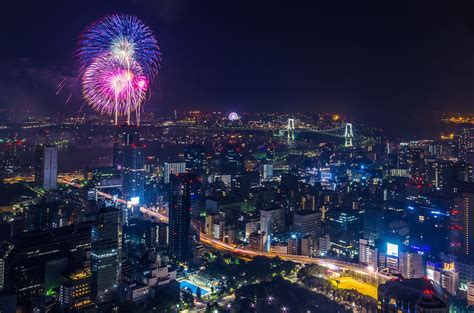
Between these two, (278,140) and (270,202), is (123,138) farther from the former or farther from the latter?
(278,140)

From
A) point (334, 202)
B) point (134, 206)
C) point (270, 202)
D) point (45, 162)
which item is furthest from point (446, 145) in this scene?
point (45, 162)

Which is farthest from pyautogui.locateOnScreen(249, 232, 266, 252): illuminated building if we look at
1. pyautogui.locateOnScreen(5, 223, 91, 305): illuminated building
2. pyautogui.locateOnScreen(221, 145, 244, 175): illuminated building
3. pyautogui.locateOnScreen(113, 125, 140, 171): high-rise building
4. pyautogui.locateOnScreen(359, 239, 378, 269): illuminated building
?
pyautogui.locateOnScreen(221, 145, 244, 175): illuminated building

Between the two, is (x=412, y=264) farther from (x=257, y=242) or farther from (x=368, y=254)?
(x=257, y=242)

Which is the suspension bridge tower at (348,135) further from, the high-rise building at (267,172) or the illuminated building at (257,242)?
the illuminated building at (257,242)

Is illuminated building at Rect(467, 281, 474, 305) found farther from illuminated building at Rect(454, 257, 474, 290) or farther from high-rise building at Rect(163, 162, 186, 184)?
high-rise building at Rect(163, 162, 186, 184)

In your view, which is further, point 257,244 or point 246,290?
point 257,244
